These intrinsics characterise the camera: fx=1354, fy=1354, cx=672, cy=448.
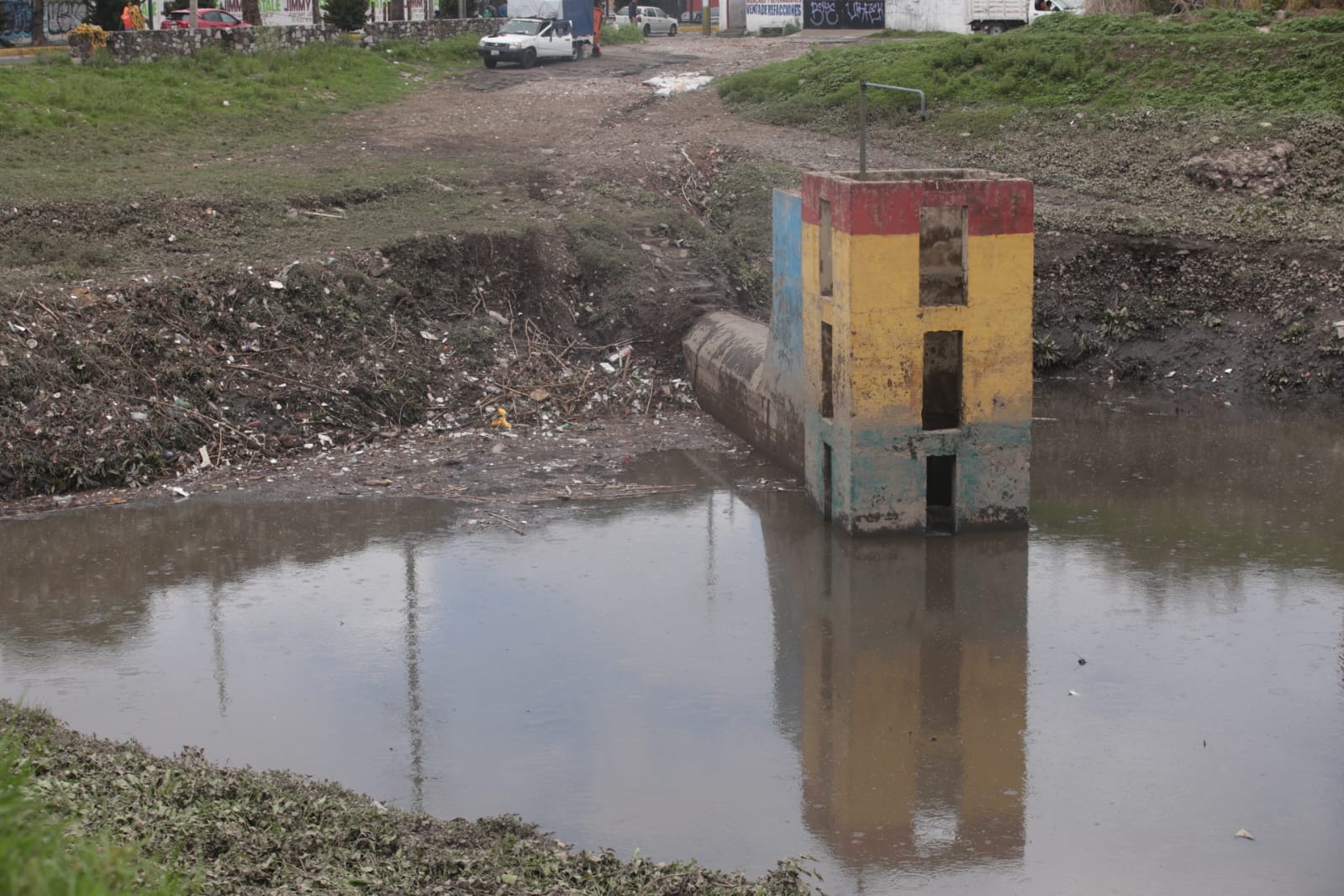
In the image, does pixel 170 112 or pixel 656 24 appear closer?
pixel 170 112

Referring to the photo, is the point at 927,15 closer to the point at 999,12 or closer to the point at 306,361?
the point at 999,12

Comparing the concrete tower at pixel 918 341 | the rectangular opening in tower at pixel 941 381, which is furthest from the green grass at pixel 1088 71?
the concrete tower at pixel 918 341

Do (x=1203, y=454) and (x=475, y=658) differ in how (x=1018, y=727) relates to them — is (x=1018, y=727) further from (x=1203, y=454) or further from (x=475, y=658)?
(x=1203, y=454)

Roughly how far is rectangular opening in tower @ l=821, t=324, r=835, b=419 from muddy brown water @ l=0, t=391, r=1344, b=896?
0.94 metres

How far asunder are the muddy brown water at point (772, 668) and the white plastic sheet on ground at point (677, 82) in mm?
17942

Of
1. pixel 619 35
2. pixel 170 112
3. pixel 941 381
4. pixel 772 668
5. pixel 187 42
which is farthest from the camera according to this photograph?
pixel 619 35

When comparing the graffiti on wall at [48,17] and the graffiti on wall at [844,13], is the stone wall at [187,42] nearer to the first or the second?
the graffiti on wall at [48,17]

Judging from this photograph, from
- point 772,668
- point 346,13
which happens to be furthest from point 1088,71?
point 346,13

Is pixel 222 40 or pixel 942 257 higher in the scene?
pixel 222 40

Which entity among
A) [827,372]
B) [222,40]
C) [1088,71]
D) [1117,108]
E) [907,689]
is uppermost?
[222,40]

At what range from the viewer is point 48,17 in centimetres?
4194

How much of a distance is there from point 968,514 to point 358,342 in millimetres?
6662

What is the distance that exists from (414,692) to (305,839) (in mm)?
2417

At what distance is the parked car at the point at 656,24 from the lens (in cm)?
4403
